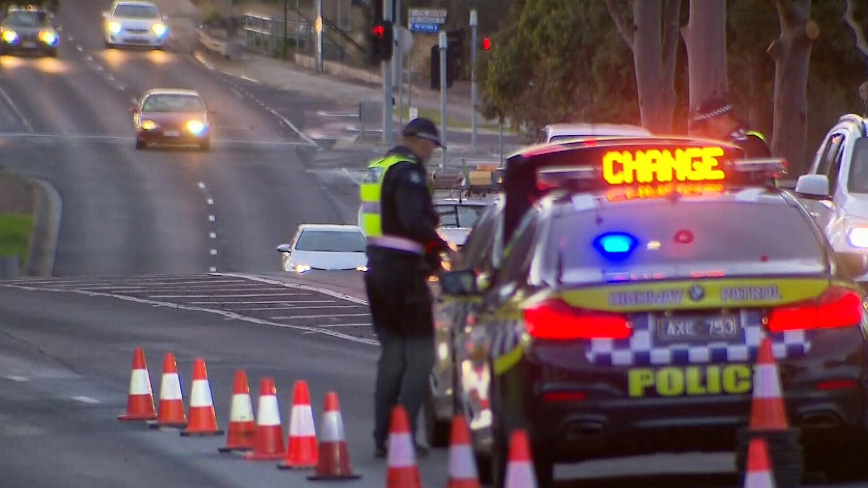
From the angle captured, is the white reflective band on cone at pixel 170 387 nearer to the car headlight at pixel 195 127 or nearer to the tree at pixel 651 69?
the tree at pixel 651 69

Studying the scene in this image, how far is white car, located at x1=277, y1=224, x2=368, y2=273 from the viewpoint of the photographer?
104 feet

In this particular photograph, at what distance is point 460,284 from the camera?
9945mm

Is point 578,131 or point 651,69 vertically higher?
point 651,69

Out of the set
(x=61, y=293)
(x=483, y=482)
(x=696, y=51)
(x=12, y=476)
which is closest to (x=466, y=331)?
(x=483, y=482)

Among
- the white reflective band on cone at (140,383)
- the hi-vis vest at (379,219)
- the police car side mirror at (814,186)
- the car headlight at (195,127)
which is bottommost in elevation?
the white reflective band on cone at (140,383)

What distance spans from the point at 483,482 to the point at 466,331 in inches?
30.5

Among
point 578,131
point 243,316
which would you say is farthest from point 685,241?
point 578,131

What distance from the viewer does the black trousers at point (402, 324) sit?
35.7ft

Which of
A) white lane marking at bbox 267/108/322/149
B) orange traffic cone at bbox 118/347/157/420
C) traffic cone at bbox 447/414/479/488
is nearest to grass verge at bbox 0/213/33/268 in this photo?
white lane marking at bbox 267/108/322/149

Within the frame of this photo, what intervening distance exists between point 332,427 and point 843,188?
7475 millimetres

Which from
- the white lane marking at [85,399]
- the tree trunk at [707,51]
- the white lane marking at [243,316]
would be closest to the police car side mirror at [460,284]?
the white lane marking at [85,399]

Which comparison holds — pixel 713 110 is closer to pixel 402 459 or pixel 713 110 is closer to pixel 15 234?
pixel 402 459

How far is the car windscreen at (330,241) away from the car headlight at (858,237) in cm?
1660

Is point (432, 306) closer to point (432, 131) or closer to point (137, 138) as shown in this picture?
point (432, 131)
